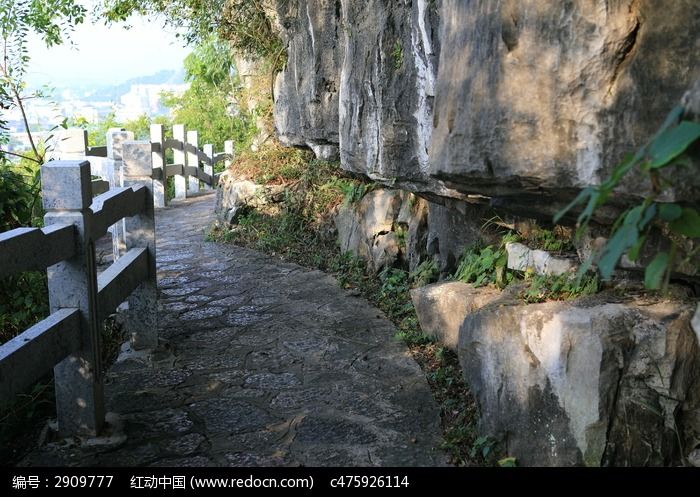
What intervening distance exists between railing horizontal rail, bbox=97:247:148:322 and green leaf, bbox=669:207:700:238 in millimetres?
3118

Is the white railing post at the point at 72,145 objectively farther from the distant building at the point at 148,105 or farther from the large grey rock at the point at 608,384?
the distant building at the point at 148,105

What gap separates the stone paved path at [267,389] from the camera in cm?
395

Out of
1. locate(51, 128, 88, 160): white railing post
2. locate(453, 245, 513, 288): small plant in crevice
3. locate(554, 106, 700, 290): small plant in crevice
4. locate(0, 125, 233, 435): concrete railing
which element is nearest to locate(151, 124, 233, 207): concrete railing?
locate(51, 128, 88, 160): white railing post

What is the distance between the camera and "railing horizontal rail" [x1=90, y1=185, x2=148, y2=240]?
4.35 metres

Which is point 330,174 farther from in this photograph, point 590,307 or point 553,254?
point 590,307

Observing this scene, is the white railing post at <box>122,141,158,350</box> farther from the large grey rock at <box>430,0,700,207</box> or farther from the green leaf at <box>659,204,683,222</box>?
the green leaf at <box>659,204,683,222</box>

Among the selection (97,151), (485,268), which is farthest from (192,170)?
(485,268)

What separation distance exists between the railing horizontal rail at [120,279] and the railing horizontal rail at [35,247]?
55cm

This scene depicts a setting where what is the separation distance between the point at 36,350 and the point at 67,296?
0.50 meters

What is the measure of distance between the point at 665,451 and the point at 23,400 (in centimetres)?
358

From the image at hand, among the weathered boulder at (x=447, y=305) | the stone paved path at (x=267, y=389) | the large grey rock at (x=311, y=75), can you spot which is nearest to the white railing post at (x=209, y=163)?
the large grey rock at (x=311, y=75)

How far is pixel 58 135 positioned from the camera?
8.55m

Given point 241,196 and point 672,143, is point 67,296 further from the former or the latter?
point 241,196
